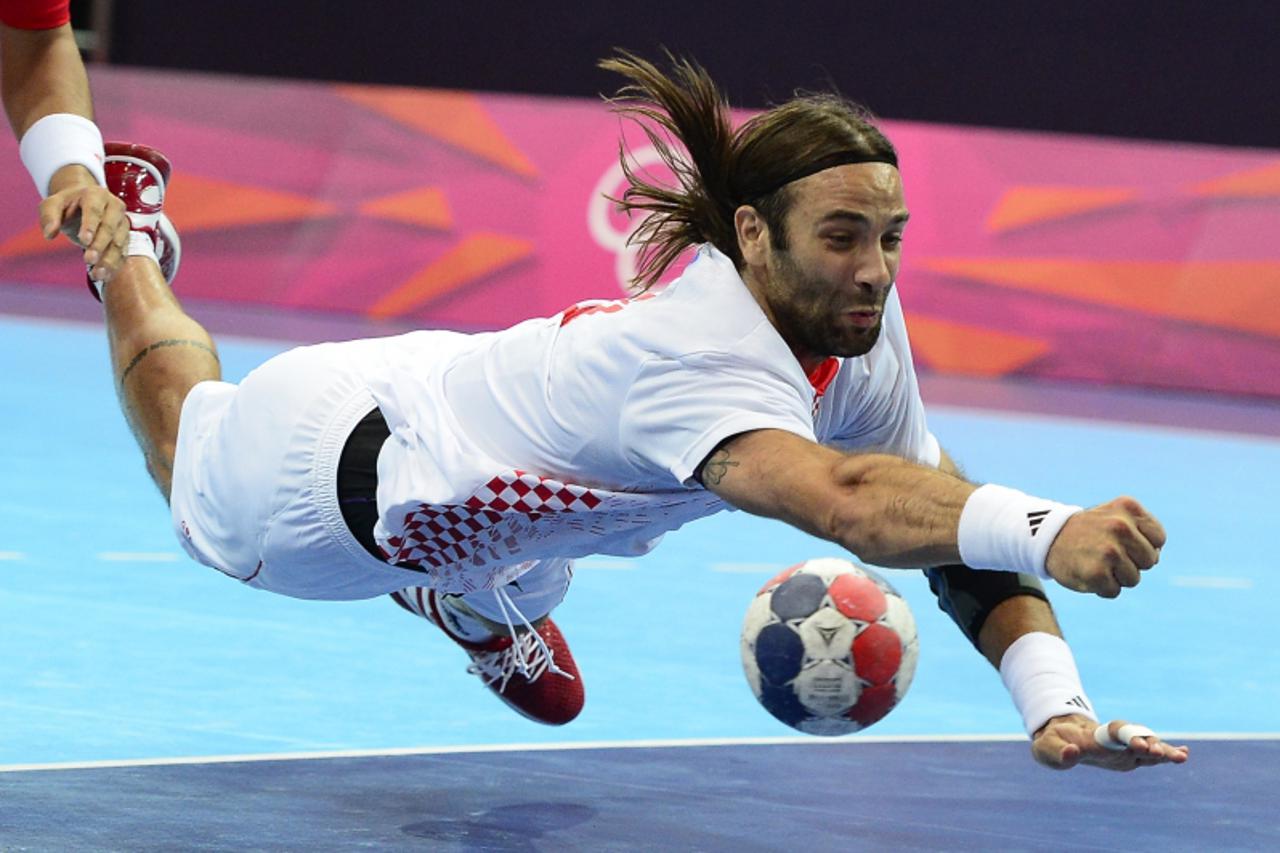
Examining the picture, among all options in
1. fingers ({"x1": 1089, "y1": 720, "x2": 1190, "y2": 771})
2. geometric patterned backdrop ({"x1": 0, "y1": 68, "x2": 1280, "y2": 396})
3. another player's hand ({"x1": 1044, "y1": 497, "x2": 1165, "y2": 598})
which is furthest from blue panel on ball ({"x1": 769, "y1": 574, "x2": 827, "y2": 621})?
geometric patterned backdrop ({"x1": 0, "y1": 68, "x2": 1280, "y2": 396})

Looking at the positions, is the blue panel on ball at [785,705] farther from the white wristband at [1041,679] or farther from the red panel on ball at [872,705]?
the white wristband at [1041,679]

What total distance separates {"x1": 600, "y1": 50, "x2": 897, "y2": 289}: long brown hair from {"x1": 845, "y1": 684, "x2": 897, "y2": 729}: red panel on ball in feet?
4.39

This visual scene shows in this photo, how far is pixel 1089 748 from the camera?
3.89 metres

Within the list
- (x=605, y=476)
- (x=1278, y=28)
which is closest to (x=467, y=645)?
(x=605, y=476)

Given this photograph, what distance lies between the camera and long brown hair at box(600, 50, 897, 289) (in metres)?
4.29

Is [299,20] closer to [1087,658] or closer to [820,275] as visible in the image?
[1087,658]

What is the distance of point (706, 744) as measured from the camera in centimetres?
595

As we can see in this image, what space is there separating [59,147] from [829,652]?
2411mm

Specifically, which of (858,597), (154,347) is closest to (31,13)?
(154,347)

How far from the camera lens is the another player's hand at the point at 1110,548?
3.43 metres

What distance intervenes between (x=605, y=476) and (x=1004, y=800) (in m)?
1.71

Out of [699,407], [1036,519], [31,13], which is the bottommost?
[1036,519]

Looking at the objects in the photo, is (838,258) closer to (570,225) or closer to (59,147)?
(59,147)

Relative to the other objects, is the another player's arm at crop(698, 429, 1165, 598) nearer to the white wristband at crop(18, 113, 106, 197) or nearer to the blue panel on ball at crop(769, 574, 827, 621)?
the blue panel on ball at crop(769, 574, 827, 621)
